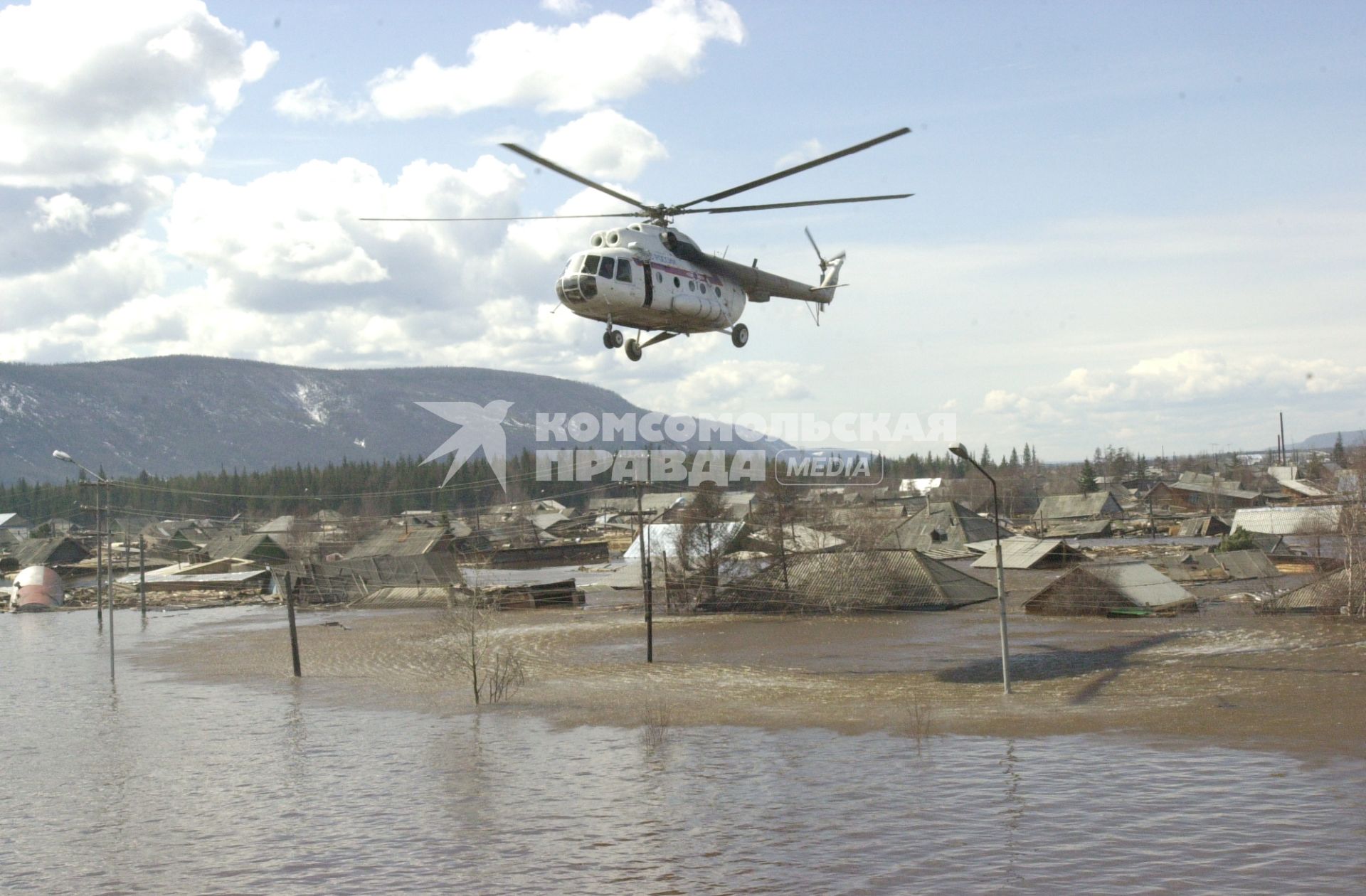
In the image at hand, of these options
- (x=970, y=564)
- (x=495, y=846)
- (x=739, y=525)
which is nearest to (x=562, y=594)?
(x=739, y=525)

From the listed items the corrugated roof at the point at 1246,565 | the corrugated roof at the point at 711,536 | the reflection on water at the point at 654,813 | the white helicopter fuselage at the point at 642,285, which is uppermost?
the white helicopter fuselage at the point at 642,285

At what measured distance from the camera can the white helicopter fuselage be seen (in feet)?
91.7

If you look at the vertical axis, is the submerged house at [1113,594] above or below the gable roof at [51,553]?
below

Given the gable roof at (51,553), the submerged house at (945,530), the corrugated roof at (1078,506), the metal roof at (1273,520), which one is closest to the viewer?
the metal roof at (1273,520)

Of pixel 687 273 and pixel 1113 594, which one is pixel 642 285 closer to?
pixel 687 273

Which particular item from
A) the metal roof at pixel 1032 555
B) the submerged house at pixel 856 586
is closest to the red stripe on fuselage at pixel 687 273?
the submerged house at pixel 856 586

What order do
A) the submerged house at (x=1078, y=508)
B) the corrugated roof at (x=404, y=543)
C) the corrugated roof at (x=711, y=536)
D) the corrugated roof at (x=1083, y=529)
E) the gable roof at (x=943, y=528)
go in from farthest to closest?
1. the submerged house at (x=1078, y=508)
2. the corrugated roof at (x=1083, y=529)
3. the corrugated roof at (x=404, y=543)
4. the gable roof at (x=943, y=528)
5. the corrugated roof at (x=711, y=536)

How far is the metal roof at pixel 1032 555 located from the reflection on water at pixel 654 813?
46173 mm

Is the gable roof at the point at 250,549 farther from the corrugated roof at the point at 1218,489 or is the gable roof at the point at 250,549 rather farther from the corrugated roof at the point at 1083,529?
the corrugated roof at the point at 1218,489

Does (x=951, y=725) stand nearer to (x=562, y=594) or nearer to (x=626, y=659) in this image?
(x=626, y=659)

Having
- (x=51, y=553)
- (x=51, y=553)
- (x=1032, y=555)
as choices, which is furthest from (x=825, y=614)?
(x=51, y=553)

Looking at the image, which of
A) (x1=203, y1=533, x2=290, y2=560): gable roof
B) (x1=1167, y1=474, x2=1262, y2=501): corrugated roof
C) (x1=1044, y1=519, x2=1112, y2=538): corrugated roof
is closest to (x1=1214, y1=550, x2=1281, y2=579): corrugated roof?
(x1=1044, y1=519, x2=1112, y2=538): corrugated roof

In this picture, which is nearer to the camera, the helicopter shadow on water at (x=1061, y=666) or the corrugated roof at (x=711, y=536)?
the helicopter shadow on water at (x=1061, y=666)

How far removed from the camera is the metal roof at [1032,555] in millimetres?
71688
